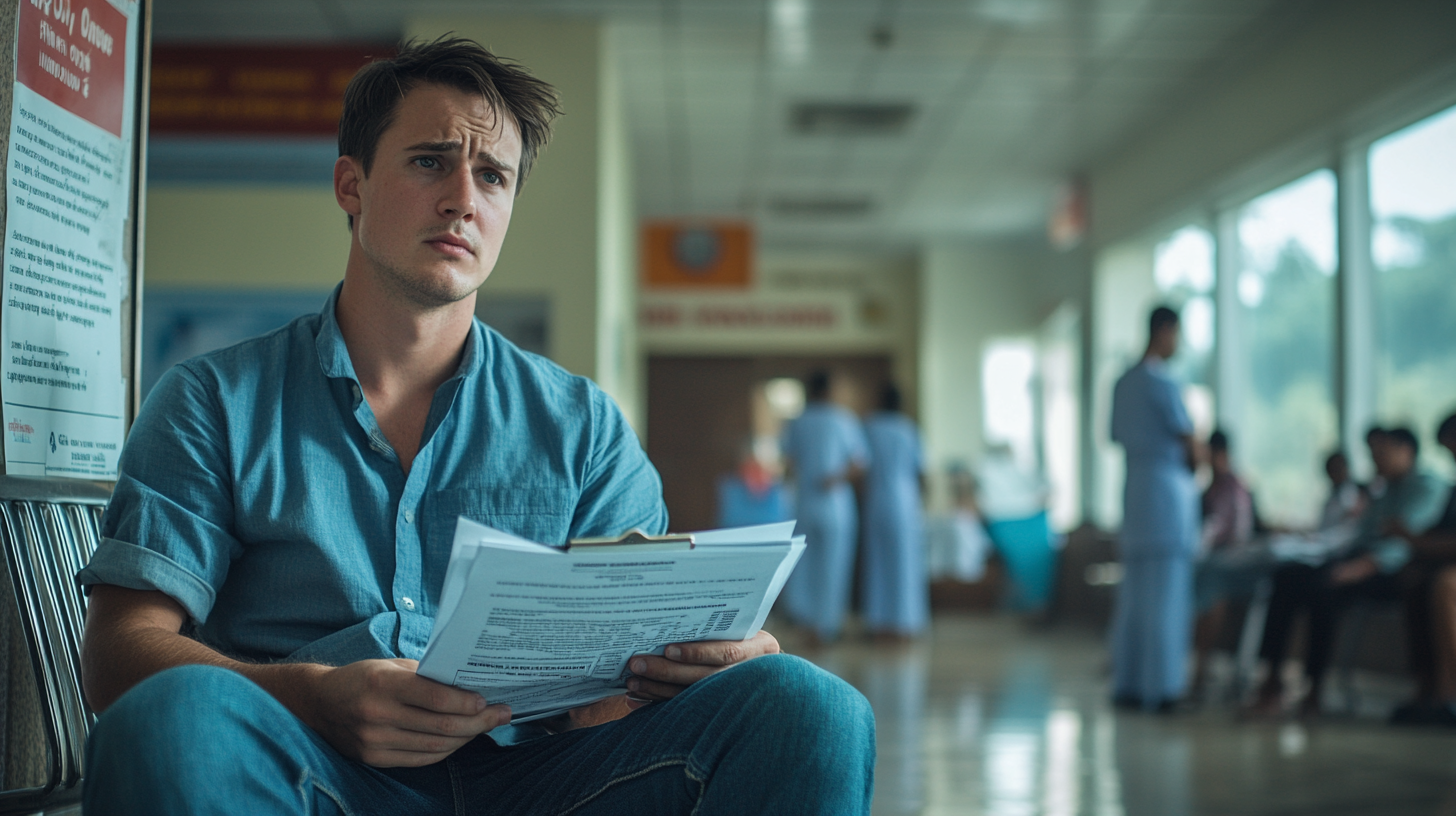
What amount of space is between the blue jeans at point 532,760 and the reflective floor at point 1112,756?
5.30 ft

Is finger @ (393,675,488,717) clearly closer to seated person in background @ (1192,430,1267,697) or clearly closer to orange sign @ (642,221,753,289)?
seated person in background @ (1192,430,1267,697)

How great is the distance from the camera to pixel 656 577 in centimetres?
98

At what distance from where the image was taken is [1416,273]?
17.3 feet

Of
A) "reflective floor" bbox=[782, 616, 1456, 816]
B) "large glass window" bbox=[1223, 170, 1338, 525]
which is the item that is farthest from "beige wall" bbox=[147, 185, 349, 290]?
"large glass window" bbox=[1223, 170, 1338, 525]

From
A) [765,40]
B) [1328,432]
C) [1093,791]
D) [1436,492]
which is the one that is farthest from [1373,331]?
[1093,791]

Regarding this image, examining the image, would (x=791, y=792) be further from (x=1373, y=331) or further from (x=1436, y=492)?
(x=1373, y=331)

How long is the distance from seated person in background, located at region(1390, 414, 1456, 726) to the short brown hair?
4.09 m

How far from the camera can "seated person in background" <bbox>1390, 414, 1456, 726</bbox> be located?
Result: 14.0 feet

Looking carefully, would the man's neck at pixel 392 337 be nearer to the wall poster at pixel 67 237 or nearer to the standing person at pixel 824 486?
the wall poster at pixel 67 237

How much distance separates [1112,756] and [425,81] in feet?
9.74

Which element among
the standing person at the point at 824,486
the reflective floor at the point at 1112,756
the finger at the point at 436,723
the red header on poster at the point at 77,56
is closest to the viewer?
the finger at the point at 436,723

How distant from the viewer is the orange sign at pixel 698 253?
8.86m

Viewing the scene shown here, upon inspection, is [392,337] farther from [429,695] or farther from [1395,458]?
[1395,458]

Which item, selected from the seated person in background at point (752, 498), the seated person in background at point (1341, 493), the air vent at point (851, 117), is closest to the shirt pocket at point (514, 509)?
the seated person in background at point (1341, 493)
